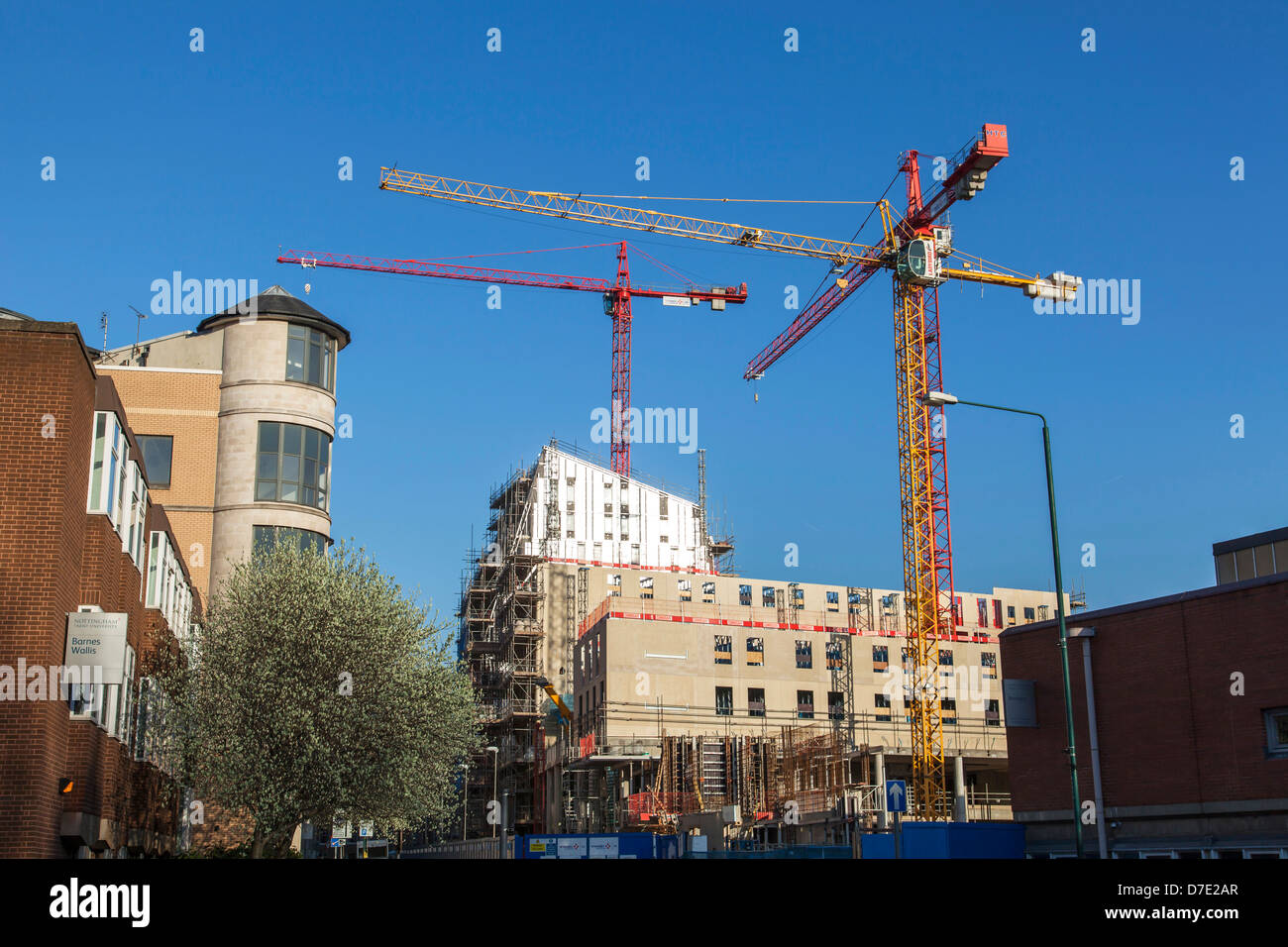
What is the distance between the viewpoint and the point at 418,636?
36312mm

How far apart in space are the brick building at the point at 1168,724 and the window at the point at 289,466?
27.4 m

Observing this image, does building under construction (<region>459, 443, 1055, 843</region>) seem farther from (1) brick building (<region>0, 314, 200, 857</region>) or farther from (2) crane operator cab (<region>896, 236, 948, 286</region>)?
(1) brick building (<region>0, 314, 200, 857</region>)

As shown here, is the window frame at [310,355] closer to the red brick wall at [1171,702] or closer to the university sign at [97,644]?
the university sign at [97,644]

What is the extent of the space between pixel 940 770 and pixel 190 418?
45476mm

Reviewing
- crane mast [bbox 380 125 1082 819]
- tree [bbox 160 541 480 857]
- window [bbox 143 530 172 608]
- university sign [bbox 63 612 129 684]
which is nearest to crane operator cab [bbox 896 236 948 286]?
crane mast [bbox 380 125 1082 819]

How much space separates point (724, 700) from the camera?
8719 centimetres

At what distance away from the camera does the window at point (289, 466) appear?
46.8 m

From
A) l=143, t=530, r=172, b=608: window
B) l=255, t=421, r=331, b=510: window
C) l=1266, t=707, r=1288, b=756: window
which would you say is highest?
l=255, t=421, r=331, b=510: window

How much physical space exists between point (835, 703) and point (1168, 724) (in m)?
64.4

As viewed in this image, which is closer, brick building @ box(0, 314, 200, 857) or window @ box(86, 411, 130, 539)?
brick building @ box(0, 314, 200, 857)

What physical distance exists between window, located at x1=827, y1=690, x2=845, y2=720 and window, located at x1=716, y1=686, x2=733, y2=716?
812cm

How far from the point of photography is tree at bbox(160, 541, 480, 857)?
32.6 meters

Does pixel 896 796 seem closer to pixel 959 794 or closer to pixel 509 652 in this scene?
pixel 959 794
